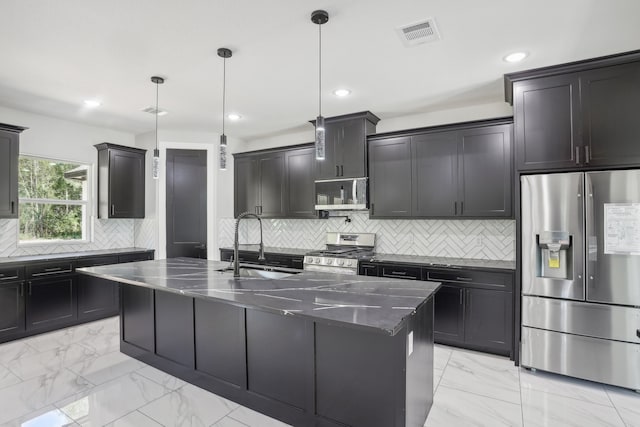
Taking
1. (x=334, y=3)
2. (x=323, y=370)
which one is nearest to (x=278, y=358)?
(x=323, y=370)

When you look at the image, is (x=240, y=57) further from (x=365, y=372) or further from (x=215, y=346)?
(x=365, y=372)

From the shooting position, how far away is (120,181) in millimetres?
5191

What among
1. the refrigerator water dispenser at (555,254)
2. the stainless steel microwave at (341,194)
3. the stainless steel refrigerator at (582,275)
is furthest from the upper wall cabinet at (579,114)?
the stainless steel microwave at (341,194)

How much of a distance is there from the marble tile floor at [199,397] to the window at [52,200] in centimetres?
186

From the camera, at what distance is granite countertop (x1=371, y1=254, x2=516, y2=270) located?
351 centimetres

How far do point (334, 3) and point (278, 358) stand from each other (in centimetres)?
236

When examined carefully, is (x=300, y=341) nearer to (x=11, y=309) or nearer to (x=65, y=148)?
(x=11, y=309)

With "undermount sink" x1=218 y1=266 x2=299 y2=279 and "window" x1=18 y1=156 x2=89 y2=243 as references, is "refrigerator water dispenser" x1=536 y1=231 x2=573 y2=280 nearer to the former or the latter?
"undermount sink" x1=218 y1=266 x2=299 y2=279

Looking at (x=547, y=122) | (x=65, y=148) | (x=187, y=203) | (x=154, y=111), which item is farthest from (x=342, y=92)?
(x=65, y=148)

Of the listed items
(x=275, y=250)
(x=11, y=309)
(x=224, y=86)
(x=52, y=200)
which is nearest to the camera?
(x=224, y=86)

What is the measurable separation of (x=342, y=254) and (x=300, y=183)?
51.8 inches

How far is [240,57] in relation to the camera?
2.90 m

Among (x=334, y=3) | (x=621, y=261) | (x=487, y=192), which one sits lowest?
(x=621, y=261)

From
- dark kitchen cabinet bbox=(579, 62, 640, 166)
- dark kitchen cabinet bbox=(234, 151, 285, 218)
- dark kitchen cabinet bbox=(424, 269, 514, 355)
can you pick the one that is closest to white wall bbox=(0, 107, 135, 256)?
dark kitchen cabinet bbox=(234, 151, 285, 218)
